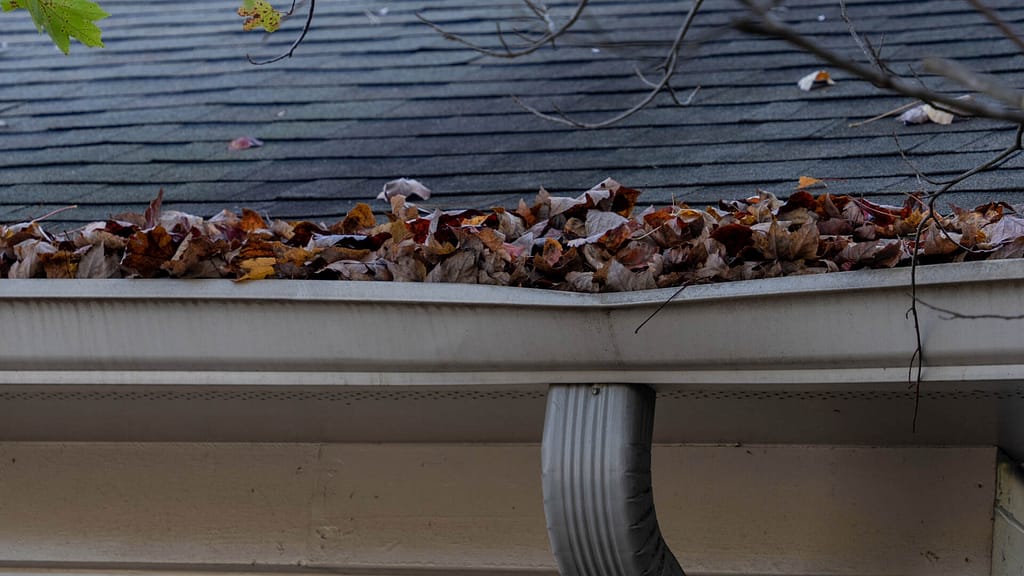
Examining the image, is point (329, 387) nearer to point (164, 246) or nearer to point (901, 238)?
point (164, 246)

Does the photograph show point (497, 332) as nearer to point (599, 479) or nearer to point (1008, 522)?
point (599, 479)

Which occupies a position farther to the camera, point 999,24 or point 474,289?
point 474,289

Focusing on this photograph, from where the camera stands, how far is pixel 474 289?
1.91m

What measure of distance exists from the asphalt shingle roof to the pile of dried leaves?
62cm

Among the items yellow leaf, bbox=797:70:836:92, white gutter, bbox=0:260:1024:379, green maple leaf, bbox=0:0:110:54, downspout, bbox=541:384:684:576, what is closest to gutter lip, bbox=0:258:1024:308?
white gutter, bbox=0:260:1024:379

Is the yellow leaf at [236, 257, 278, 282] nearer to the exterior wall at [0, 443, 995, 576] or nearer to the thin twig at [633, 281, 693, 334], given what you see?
the thin twig at [633, 281, 693, 334]

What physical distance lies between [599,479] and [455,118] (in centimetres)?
202

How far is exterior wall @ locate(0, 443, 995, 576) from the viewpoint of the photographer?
242cm

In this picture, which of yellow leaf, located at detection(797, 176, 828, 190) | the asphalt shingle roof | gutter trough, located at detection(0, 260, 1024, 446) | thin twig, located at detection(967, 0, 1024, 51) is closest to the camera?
thin twig, located at detection(967, 0, 1024, 51)

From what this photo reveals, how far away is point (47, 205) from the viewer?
3.29m

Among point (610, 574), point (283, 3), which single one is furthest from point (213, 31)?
point (610, 574)

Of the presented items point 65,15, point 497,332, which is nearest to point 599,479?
point 497,332

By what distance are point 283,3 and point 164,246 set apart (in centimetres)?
351

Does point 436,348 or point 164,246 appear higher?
point 164,246
